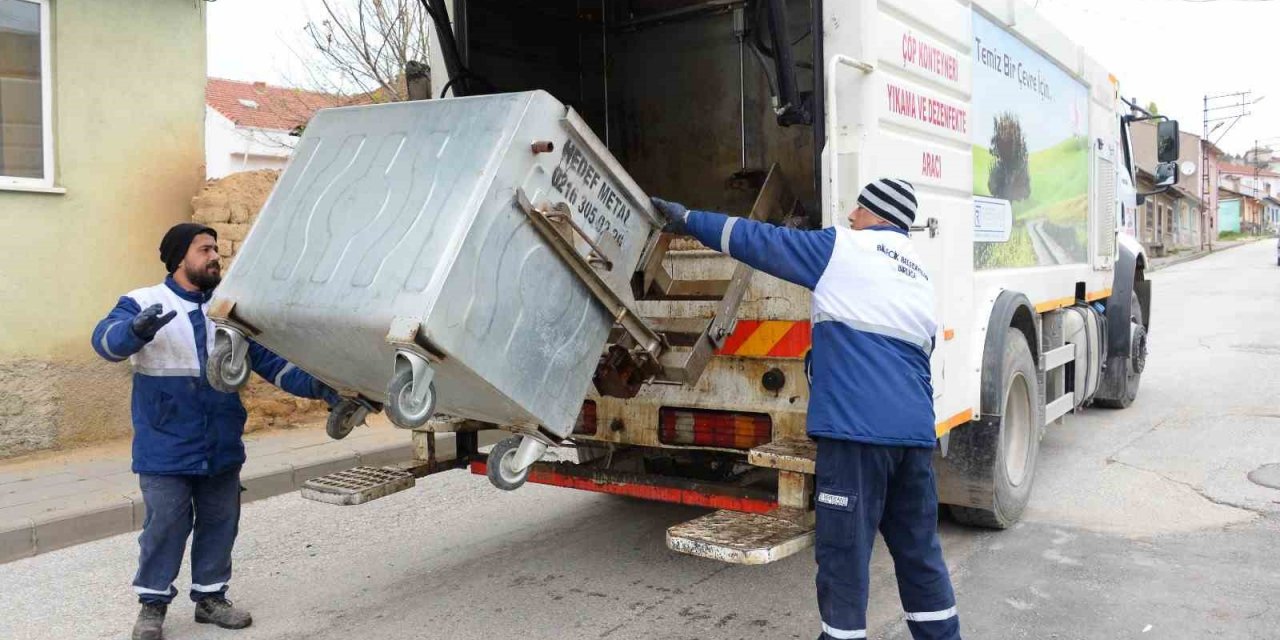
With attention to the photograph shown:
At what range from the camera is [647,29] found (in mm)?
5535

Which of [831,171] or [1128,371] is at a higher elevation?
[831,171]

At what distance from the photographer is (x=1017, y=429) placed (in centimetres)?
534

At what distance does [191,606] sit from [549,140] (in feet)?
8.44

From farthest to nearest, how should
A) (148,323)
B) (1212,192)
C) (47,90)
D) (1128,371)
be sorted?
(1212,192) < (1128,371) < (47,90) < (148,323)

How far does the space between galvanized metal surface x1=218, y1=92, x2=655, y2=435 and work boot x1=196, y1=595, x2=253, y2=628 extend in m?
1.17

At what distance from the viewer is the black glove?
347 centimetres

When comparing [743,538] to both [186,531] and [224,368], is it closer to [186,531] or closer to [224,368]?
[224,368]

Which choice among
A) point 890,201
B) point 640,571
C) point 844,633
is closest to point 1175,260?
point 640,571

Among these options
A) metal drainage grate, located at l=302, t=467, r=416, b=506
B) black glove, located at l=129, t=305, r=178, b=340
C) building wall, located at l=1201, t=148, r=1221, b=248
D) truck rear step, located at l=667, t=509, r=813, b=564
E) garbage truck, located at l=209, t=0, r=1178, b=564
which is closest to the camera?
garbage truck, located at l=209, t=0, r=1178, b=564

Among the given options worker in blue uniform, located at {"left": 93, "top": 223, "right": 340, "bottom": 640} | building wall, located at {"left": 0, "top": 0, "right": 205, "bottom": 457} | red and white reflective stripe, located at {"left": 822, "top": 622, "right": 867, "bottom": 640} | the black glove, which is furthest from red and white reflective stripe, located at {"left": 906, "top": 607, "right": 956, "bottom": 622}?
building wall, located at {"left": 0, "top": 0, "right": 205, "bottom": 457}

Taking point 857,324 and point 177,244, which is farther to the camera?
point 177,244

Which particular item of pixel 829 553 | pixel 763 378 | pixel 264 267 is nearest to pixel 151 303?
pixel 264 267

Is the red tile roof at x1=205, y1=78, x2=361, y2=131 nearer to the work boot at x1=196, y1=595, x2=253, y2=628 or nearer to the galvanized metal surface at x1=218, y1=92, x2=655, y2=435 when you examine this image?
the work boot at x1=196, y1=595, x2=253, y2=628

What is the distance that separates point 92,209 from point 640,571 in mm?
5035
